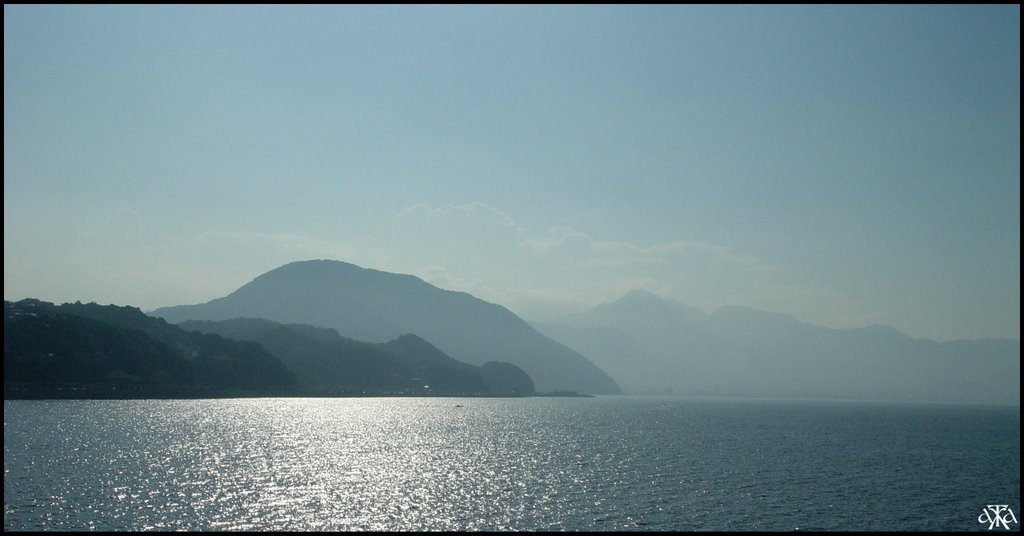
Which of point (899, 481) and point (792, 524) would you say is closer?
point (792, 524)

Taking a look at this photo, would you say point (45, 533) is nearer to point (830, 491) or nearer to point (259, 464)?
point (259, 464)

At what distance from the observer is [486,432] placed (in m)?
163

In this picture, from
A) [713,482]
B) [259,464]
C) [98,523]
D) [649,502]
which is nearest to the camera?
[98,523]

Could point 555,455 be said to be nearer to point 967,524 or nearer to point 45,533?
point 967,524

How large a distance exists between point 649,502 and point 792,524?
14.5 metres

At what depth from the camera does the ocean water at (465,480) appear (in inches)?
2480

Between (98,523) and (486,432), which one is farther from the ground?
(98,523)

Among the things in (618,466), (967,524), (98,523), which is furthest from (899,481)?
(98,523)

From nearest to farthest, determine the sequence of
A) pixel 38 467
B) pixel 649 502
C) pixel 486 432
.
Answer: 1. pixel 649 502
2. pixel 38 467
3. pixel 486 432

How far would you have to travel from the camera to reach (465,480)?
280 ft

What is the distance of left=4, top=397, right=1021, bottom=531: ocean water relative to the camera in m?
63.0

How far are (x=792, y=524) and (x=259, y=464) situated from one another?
68.9 metres

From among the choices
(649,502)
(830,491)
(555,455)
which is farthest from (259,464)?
(830,491)

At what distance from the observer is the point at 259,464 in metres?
94.5
